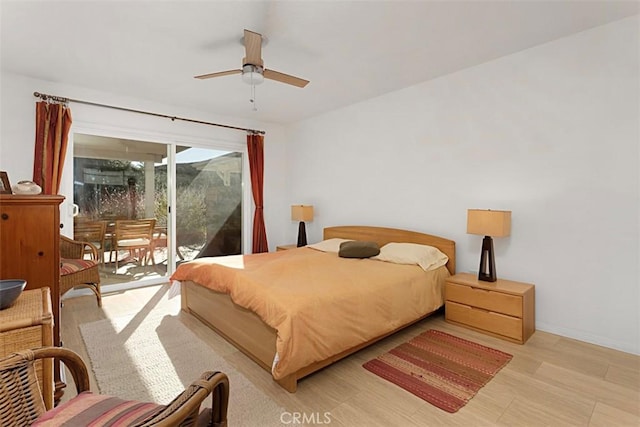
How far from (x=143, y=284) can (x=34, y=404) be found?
12.2 feet

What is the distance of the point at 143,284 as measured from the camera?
4.49 meters

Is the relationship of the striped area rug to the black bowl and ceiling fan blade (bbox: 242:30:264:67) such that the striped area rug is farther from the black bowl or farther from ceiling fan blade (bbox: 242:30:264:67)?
ceiling fan blade (bbox: 242:30:264:67)

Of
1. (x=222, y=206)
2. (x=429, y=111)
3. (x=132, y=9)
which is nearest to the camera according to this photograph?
(x=132, y=9)

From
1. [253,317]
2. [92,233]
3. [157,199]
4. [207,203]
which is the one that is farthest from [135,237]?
[253,317]

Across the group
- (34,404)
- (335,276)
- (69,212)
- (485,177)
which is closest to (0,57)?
(69,212)

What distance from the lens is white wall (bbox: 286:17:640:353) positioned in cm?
254

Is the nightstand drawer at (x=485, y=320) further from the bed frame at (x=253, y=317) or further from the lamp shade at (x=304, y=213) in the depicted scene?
the lamp shade at (x=304, y=213)

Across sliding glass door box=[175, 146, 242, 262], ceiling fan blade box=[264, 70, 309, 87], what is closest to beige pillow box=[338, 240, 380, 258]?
ceiling fan blade box=[264, 70, 309, 87]

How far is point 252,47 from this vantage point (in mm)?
2494

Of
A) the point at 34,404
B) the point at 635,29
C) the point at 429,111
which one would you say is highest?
the point at 635,29

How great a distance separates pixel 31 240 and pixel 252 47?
6.41 ft

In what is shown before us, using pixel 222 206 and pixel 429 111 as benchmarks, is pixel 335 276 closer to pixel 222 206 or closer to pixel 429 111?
pixel 429 111

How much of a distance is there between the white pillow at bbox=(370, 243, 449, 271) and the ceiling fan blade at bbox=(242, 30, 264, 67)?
7.39 ft

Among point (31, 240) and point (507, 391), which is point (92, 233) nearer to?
point (31, 240)
